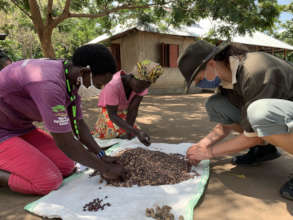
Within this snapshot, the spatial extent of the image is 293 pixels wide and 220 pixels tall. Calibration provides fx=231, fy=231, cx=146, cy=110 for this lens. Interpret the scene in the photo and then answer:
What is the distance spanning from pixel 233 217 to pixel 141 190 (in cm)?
71

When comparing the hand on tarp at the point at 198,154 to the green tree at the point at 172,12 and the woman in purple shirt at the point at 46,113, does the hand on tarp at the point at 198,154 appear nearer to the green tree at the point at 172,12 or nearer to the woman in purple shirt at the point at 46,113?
the woman in purple shirt at the point at 46,113

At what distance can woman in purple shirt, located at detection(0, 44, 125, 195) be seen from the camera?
166cm

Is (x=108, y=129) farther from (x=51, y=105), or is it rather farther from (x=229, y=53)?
(x=229, y=53)

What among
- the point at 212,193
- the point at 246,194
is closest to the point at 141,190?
the point at 212,193

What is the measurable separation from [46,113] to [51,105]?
7 centimetres

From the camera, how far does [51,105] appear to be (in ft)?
5.31

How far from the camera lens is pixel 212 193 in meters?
1.95

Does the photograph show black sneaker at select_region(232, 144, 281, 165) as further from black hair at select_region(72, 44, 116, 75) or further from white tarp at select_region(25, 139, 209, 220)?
black hair at select_region(72, 44, 116, 75)

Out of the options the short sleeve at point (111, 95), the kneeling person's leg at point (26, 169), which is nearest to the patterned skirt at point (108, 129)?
the short sleeve at point (111, 95)

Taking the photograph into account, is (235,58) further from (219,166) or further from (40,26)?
(40,26)

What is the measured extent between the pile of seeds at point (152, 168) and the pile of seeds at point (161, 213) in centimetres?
37

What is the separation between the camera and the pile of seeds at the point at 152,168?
79.5 inches

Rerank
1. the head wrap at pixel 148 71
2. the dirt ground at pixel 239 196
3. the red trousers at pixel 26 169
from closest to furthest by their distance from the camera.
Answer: the dirt ground at pixel 239 196 < the red trousers at pixel 26 169 < the head wrap at pixel 148 71

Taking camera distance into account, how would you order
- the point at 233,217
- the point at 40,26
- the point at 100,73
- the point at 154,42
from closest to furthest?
1. the point at 233,217
2. the point at 100,73
3. the point at 40,26
4. the point at 154,42
